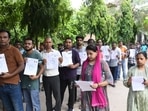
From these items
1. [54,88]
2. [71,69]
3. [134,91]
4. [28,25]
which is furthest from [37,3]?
[134,91]

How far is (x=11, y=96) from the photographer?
6.04 metres

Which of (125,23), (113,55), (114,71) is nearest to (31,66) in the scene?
(113,55)

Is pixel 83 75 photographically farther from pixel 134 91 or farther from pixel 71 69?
pixel 71 69

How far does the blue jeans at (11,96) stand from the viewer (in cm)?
600

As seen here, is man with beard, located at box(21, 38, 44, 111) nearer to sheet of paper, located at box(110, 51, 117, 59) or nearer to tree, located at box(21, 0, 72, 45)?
tree, located at box(21, 0, 72, 45)

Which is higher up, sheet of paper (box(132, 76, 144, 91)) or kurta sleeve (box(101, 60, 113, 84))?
kurta sleeve (box(101, 60, 113, 84))

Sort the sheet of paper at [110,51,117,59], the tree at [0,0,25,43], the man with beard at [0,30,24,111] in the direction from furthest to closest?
the tree at [0,0,25,43] < the sheet of paper at [110,51,117,59] < the man with beard at [0,30,24,111]

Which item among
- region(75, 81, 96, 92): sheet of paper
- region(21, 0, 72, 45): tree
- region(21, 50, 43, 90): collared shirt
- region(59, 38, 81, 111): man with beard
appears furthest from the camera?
region(21, 0, 72, 45): tree

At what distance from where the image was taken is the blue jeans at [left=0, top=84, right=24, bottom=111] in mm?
6000

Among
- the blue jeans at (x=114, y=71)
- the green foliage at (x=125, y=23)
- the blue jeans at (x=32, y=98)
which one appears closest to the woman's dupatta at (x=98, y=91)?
the blue jeans at (x=32, y=98)

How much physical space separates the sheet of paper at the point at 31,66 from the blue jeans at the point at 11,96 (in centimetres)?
62

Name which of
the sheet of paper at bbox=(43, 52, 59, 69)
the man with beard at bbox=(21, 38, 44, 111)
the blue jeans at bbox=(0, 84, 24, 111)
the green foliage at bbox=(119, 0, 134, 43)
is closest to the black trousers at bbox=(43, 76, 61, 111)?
the sheet of paper at bbox=(43, 52, 59, 69)

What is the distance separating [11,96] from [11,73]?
1.28 ft

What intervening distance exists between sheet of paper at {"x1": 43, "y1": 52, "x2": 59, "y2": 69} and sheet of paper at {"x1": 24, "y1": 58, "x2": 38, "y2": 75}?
58 centimetres
